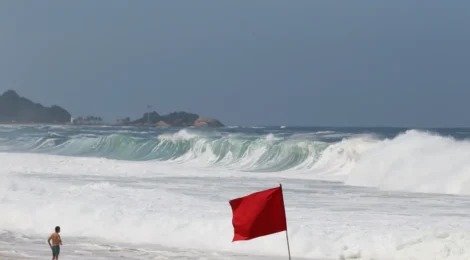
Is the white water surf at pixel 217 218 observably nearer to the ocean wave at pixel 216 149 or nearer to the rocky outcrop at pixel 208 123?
the ocean wave at pixel 216 149

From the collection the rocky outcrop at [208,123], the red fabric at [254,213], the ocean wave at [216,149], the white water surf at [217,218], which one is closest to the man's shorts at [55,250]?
the white water surf at [217,218]

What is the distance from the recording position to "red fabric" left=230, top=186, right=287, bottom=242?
1036 centimetres

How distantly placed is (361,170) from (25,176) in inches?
477

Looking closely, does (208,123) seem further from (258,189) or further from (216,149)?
(258,189)

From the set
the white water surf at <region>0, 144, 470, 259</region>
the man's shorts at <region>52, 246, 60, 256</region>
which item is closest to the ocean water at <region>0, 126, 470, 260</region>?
the white water surf at <region>0, 144, 470, 259</region>

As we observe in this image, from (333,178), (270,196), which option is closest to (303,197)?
(333,178)

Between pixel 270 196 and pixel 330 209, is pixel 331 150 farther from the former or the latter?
pixel 270 196

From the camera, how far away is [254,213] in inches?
409

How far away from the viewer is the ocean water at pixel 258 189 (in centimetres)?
1627

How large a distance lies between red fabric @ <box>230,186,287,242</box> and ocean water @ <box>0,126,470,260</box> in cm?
538

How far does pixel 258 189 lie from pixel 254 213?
18.3 metres

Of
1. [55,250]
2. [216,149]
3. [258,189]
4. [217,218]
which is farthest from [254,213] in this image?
[216,149]

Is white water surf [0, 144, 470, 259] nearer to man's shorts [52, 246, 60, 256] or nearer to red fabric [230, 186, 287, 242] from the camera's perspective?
man's shorts [52, 246, 60, 256]

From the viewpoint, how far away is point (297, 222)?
18.7 metres
